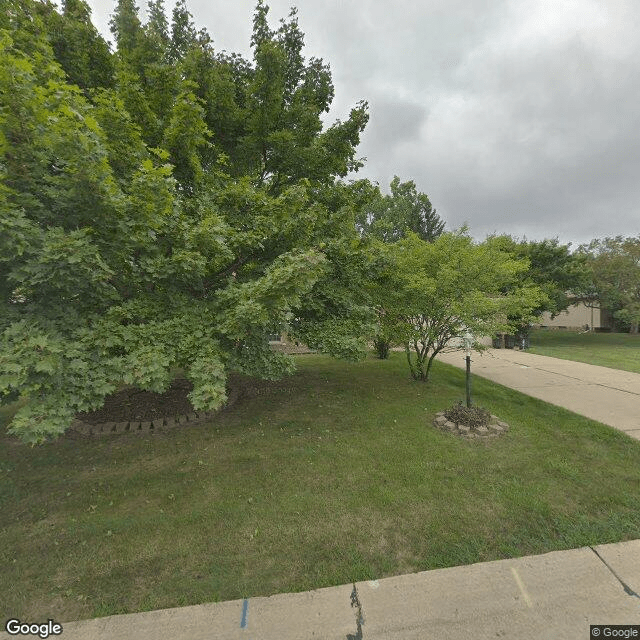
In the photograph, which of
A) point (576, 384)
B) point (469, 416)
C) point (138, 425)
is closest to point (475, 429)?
point (469, 416)

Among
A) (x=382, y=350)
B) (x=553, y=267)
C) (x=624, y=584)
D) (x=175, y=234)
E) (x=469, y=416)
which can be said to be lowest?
(x=624, y=584)

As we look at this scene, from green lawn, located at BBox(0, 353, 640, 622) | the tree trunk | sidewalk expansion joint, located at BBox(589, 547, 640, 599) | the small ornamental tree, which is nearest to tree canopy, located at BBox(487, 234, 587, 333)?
the tree trunk

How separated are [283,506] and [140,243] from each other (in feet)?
12.1

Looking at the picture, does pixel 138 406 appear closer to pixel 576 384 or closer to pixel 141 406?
pixel 141 406

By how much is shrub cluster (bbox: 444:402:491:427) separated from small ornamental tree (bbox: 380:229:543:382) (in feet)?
5.09

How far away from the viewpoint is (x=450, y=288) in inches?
274

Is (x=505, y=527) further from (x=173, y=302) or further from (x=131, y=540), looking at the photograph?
(x=173, y=302)

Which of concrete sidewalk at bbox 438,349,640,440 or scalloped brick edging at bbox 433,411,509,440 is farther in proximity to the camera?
concrete sidewalk at bbox 438,349,640,440

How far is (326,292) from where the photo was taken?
6406 millimetres

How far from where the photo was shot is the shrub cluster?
559 centimetres

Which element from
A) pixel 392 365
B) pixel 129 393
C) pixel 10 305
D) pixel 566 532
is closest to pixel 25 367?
pixel 10 305

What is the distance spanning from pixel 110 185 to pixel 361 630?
15.6ft

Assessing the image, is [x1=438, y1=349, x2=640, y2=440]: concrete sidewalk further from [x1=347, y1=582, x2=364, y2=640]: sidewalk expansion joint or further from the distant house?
the distant house

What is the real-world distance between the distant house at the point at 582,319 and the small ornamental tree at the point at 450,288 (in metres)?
26.4
